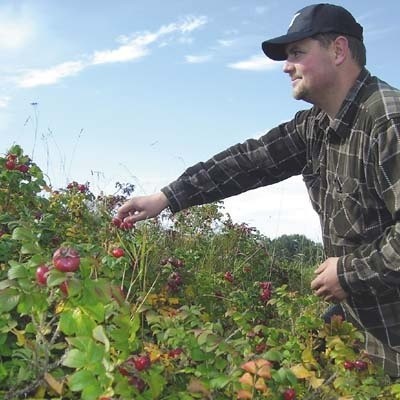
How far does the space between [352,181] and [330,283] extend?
55cm

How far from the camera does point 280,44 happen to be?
3754 millimetres

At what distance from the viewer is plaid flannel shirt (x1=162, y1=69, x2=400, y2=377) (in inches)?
130

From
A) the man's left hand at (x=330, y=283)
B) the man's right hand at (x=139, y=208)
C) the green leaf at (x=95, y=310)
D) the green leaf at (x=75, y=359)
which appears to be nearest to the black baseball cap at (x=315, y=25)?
the man's right hand at (x=139, y=208)

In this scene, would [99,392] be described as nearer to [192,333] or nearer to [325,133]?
[192,333]

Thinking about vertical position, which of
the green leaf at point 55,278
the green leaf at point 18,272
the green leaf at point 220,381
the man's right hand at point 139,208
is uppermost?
the man's right hand at point 139,208

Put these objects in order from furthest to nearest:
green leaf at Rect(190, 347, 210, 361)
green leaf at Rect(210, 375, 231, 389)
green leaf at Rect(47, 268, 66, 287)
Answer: green leaf at Rect(190, 347, 210, 361) → green leaf at Rect(210, 375, 231, 389) → green leaf at Rect(47, 268, 66, 287)

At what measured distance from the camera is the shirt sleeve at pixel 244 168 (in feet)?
13.9

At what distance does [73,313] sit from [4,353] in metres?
0.66

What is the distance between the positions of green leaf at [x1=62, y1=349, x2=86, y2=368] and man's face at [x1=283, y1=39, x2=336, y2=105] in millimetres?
2240

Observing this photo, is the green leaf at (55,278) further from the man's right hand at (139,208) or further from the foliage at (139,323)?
the man's right hand at (139,208)

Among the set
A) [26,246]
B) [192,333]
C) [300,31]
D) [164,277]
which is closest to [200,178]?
[164,277]

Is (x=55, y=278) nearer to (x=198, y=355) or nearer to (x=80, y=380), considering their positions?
(x=80, y=380)

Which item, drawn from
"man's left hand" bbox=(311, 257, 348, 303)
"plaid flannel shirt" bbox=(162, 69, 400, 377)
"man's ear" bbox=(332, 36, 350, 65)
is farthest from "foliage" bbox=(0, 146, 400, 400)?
"man's ear" bbox=(332, 36, 350, 65)

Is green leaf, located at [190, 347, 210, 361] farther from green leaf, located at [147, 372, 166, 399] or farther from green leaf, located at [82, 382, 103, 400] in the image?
green leaf, located at [82, 382, 103, 400]
